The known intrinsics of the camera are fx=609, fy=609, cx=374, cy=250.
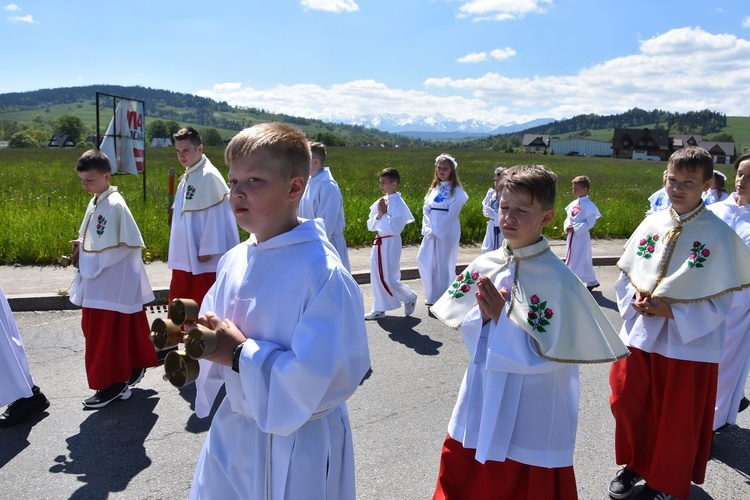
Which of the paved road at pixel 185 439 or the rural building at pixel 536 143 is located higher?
the rural building at pixel 536 143

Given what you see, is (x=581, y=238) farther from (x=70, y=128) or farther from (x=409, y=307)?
(x=70, y=128)

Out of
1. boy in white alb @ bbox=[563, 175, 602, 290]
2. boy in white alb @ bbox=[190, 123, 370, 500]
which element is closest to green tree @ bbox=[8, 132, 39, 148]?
boy in white alb @ bbox=[563, 175, 602, 290]

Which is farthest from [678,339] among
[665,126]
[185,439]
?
[665,126]

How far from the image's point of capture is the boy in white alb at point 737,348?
448 centimetres

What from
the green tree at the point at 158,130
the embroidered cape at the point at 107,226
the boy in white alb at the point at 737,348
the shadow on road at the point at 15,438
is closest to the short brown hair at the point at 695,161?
the boy in white alb at the point at 737,348

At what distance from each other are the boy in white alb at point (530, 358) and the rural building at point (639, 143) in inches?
4641

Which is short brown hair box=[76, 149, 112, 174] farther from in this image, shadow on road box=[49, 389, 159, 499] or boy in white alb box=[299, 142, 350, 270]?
boy in white alb box=[299, 142, 350, 270]

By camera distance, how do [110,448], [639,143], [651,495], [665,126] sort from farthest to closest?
[665,126]
[639,143]
[110,448]
[651,495]

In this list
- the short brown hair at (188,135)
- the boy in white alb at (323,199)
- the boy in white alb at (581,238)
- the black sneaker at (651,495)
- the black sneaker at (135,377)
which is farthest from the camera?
the boy in white alb at (581,238)

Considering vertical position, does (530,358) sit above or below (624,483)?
above

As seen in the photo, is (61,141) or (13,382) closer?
(13,382)

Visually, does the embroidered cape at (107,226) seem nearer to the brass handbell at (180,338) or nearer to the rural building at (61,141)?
the brass handbell at (180,338)

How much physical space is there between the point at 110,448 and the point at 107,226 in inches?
68.1

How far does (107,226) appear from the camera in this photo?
16.0 feet
